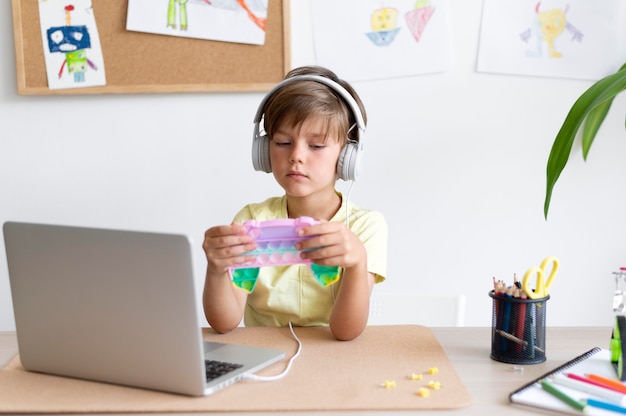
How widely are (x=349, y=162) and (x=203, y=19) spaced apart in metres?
0.90

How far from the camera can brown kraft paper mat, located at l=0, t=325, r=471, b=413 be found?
98cm

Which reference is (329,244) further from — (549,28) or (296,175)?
(549,28)

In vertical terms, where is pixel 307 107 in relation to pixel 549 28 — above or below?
below

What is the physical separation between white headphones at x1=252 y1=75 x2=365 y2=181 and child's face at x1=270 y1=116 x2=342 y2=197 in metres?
0.02

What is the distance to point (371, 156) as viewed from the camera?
7.11ft

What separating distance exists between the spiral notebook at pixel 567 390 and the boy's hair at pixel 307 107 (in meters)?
0.57

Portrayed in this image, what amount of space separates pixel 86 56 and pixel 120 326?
1.29 m

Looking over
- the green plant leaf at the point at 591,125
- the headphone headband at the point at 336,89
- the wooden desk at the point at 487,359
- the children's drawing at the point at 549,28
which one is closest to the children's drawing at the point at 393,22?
the children's drawing at the point at 549,28

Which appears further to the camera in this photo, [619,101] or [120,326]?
[619,101]

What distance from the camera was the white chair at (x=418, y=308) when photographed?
1611 mm

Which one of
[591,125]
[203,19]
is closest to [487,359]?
[591,125]

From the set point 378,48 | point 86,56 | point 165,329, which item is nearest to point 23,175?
point 86,56

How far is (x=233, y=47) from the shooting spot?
2.12 meters

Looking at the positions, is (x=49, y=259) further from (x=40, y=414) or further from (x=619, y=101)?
(x=619, y=101)
